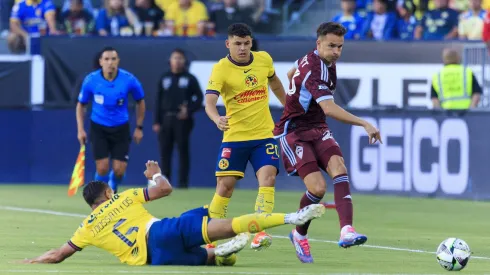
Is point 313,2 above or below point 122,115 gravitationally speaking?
above

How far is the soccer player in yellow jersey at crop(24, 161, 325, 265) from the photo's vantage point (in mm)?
9555

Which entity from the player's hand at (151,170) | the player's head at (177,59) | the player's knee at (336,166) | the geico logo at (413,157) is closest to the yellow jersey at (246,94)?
the player's knee at (336,166)

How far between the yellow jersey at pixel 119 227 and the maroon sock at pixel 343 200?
5.35 feet

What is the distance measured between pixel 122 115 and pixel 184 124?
3.59 metres

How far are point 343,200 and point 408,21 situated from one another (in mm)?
12274

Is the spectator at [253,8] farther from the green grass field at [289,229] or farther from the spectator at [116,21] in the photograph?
the green grass field at [289,229]

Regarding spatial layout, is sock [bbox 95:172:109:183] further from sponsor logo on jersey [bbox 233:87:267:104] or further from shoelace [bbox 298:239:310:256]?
shoelace [bbox 298:239:310:256]

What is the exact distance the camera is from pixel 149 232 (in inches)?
383

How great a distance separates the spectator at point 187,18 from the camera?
22.4m

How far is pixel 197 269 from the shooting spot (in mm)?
9594

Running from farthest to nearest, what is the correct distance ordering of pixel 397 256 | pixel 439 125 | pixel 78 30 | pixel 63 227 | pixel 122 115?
pixel 78 30 < pixel 439 125 < pixel 122 115 < pixel 63 227 < pixel 397 256

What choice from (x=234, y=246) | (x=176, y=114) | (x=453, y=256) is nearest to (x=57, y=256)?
(x=234, y=246)

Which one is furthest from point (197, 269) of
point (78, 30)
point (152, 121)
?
point (78, 30)

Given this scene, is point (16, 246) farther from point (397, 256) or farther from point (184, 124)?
point (184, 124)
